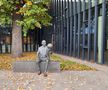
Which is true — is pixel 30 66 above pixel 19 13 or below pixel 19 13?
below

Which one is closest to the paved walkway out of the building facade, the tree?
the building facade

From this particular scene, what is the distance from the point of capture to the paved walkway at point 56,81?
11.3 m

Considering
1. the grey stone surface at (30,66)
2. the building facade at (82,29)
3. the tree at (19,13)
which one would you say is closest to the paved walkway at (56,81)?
the grey stone surface at (30,66)

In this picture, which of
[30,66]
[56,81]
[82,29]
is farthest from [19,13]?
[56,81]

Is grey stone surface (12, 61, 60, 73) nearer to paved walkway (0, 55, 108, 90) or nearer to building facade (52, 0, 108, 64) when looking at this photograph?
paved walkway (0, 55, 108, 90)

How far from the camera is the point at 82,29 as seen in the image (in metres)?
24.5

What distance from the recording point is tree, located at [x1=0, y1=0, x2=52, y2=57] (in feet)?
72.4

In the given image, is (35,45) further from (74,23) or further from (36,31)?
(74,23)

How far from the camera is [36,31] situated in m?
40.9

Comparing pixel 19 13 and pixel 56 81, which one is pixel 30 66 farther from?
pixel 19 13

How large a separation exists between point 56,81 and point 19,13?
36.2ft

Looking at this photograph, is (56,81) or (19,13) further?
(19,13)

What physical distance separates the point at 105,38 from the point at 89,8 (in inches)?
138

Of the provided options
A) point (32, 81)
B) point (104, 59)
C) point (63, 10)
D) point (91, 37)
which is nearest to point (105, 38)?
point (104, 59)
